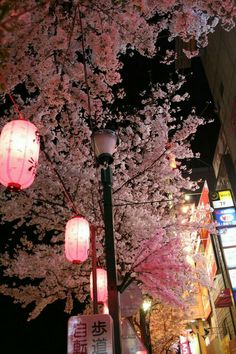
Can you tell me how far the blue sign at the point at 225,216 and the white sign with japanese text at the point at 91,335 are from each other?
12.5m

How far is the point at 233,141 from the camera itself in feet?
67.3

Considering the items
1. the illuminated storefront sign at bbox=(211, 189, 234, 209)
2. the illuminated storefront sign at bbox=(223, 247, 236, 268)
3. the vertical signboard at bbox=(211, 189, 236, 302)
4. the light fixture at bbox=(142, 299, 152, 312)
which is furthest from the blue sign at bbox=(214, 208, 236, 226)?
the light fixture at bbox=(142, 299, 152, 312)

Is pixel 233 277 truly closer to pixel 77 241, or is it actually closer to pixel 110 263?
pixel 77 241

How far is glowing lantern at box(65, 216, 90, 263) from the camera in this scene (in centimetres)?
903

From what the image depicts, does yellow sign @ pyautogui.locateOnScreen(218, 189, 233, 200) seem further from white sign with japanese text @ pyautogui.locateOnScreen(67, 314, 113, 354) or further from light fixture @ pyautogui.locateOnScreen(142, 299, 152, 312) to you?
white sign with japanese text @ pyautogui.locateOnScreen(67, 314, 113, 354)

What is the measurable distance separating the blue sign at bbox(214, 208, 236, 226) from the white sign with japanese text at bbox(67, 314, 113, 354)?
12.5 m

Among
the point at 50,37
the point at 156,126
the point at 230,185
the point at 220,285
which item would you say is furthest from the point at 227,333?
the point at 50,37

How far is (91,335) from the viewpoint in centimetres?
677

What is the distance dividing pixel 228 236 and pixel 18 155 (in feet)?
Result: 47.1

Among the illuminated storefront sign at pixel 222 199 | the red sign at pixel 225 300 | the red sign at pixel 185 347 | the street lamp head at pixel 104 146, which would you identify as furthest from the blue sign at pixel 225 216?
the red sign at pixel 185 347

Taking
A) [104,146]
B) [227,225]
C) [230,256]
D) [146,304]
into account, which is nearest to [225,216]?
[227,225]

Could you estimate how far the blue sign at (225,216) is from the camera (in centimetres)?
1800

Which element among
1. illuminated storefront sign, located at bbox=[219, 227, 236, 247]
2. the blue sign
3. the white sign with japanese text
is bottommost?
the white sign with japanese text

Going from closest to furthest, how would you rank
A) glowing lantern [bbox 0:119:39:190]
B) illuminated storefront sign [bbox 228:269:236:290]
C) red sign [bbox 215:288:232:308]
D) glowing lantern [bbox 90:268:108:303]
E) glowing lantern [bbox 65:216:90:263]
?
1. glowing lantern [bbox 0:119:39:190]
2. glowing lantern [bbox 65:216:90:263]
3. glowing lantern [bbox 90:268:108:303]
4. illuminated storefront sign [bbox 228:269:236:290]
5. red sign [bbox 215:288:232:308]
